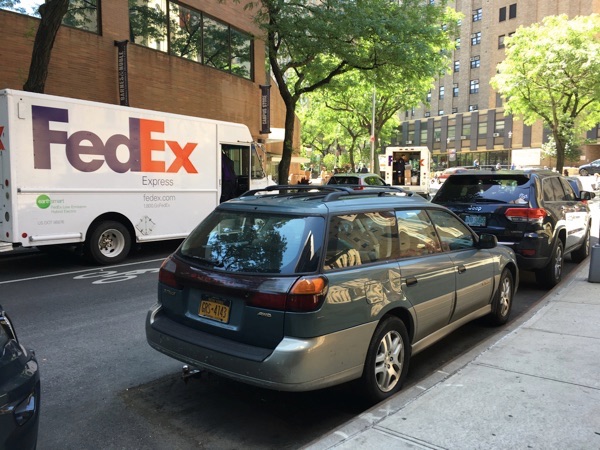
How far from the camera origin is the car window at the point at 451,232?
15.3ft

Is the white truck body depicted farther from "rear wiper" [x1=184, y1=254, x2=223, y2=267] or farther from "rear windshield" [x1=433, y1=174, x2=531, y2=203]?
"rear wiper" [x1=184, y1=254, x2=223, y2=267]

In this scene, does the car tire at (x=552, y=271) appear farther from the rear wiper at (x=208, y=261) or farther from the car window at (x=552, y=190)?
the rear wiper at (x=208, y=261)

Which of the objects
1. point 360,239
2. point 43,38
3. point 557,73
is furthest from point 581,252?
point 557,73

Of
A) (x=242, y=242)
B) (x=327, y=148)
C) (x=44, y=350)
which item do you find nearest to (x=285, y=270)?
(x=242, y=242)

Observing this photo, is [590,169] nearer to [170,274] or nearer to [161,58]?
[161,58]

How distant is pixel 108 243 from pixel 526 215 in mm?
7559

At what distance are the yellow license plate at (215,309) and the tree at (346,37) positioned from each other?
12075 mm

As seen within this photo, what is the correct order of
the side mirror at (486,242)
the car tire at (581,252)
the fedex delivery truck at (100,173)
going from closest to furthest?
the side mirror at (486,242) < the fedex delivery truck at (100,173) < the car tire at (581,252)

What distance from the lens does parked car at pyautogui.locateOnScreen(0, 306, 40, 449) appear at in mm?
2133

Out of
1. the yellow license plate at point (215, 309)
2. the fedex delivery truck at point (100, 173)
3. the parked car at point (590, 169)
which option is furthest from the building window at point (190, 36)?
the parked car at point (590, 169)

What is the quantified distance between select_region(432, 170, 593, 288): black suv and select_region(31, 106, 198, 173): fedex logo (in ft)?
18.5

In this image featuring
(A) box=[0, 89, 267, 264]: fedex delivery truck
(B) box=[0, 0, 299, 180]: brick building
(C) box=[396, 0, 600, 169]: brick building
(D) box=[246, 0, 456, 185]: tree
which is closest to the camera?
(A) box=[0, 89, 267, 264]: fedex delivery truck

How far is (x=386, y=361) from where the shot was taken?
3.71 metres

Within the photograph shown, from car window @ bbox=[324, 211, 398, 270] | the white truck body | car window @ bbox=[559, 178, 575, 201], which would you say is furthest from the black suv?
the white truck body
